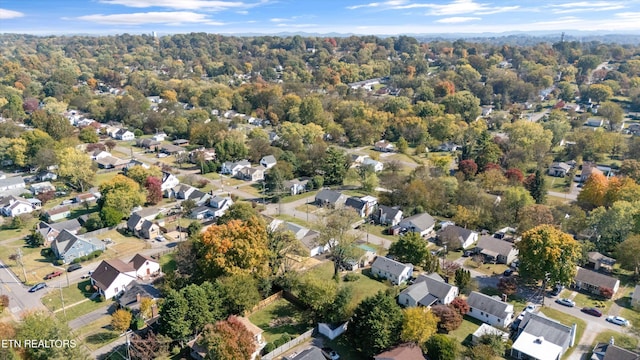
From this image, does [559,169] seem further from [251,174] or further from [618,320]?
[251,174]

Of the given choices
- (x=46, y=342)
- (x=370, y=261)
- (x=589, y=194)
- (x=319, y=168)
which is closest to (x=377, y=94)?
(x=319, y=168)

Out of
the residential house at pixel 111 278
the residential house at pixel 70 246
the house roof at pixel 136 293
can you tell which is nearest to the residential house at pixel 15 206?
the residential house at pixel 70 246

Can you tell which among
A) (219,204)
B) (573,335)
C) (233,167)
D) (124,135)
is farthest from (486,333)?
(124,135)

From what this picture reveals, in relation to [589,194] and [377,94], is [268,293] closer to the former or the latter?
[589,194]

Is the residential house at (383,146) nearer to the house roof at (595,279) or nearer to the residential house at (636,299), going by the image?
the house roof at (595,279)

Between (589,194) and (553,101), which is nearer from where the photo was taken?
(589,194)

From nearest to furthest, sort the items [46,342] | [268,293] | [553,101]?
[46,342] < [268,293] < [553,101]
